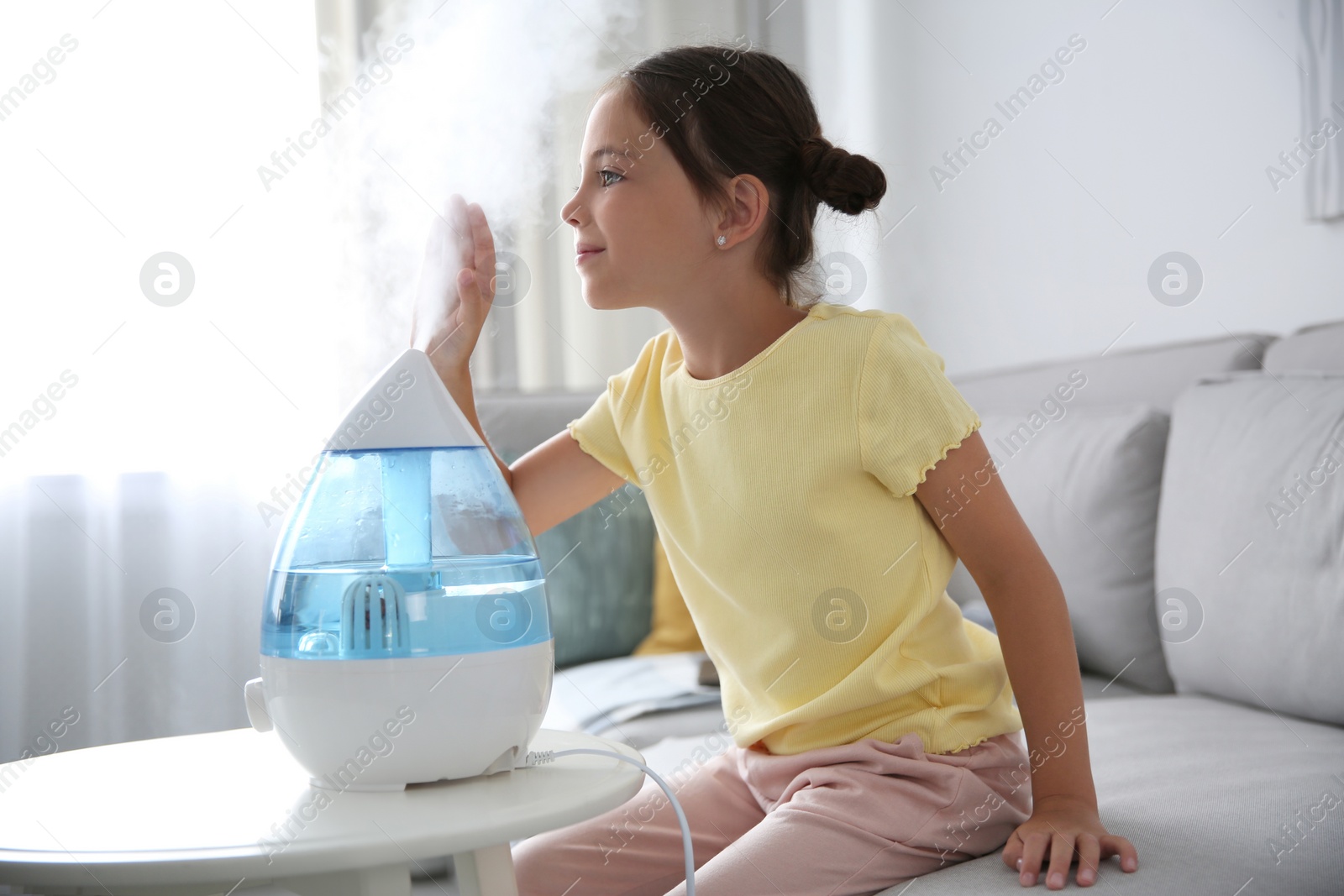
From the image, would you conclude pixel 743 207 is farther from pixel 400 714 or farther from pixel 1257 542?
pixel 1257 542

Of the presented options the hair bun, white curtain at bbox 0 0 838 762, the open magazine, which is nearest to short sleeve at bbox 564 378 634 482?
the hair bun

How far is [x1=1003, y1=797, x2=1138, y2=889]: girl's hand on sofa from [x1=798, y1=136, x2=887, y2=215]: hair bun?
553 mm

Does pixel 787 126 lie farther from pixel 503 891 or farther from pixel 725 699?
pixel 503 891

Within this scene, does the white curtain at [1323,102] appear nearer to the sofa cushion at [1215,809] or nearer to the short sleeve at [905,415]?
the sofa cushion at [1215,809]

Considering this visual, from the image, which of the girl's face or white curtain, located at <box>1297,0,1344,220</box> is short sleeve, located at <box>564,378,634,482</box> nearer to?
the girl's face

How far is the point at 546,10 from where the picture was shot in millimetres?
2498

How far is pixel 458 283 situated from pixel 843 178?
0.37 metres

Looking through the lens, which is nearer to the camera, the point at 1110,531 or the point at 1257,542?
the point at 1257,542

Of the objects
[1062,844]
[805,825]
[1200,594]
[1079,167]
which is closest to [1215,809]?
[1062,844]

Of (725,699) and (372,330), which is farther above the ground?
(372,330)

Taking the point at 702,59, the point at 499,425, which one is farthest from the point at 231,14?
the point at 702,59

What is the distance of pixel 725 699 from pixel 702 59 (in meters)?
0.62

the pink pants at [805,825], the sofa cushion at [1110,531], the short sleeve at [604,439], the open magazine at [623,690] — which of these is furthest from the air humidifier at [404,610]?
the sofa cushion at [1110,531]

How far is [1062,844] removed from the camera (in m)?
0.81
